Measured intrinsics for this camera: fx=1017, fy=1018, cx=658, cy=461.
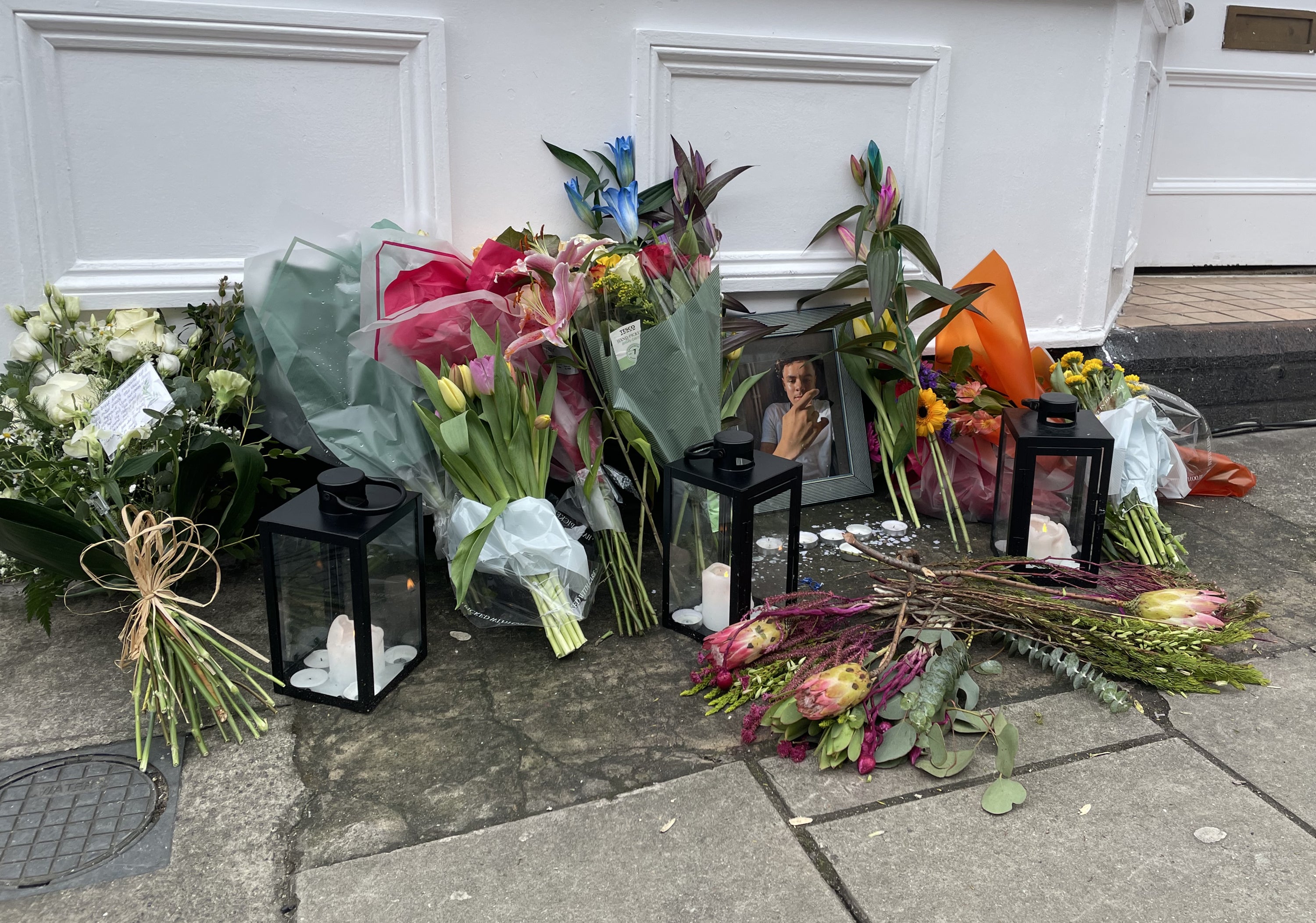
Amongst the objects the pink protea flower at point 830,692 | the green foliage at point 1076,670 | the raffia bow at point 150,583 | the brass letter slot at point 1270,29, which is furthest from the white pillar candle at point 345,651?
the brass letter slot at point 1270,29

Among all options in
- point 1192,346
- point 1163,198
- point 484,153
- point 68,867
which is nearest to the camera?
point 68,867

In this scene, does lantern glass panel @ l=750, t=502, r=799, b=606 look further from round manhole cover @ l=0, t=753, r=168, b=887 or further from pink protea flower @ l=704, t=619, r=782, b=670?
round manhole cover @ l=0, t=753, r=168, b=887

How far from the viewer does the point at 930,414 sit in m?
3.00

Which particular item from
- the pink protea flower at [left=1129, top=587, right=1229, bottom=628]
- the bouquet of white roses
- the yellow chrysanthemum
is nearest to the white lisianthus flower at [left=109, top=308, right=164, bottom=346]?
the bouquet of white roses

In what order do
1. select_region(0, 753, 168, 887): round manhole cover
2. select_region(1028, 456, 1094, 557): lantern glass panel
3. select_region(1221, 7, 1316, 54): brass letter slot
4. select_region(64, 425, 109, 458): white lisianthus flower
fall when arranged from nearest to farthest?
select_region(0, 753, 168, 887): round manhole cover < select_region(64, 425, 109, 458): white lisianthus flower < select_region(1028, 456, 1094, 557): lantern glass panel < select_region(1221, 7, 1316, 54): brass letter slot

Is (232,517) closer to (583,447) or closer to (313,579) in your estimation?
(313,579)

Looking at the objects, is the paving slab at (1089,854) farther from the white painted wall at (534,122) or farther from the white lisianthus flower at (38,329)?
the white lisianthus flower at (38,329)

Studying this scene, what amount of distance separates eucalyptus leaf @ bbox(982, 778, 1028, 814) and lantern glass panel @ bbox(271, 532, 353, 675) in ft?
3.98

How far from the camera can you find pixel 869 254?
3.06 metres

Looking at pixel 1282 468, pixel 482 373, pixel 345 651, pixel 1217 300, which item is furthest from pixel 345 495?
pixel 1217 300

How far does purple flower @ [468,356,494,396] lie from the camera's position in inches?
88.0

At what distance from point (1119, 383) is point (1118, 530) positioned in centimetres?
51

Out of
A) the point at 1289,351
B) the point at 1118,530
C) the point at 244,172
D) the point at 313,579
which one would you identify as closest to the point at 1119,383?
the point at 1118,530

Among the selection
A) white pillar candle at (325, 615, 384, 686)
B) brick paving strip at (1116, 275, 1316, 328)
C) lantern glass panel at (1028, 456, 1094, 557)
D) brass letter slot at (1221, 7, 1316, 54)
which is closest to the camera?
white pillar candle at (325, 615, 384, 686)
